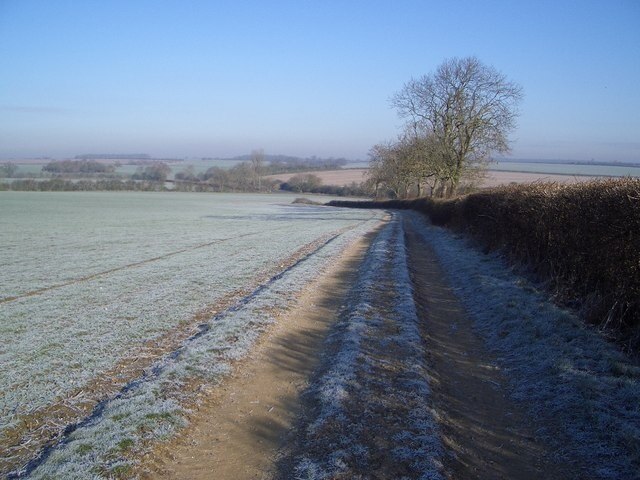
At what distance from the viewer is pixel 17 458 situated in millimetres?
3857

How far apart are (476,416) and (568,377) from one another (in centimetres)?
146

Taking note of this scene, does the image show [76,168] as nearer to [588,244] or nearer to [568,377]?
[588,244]

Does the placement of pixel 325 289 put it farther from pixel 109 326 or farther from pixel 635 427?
pixel 635 427

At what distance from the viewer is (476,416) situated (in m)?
4.71

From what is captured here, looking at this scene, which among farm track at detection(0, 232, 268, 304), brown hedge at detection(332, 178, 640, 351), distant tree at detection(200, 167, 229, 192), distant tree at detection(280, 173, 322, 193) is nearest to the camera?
brown hedge at detection(332, 178, 640, 351)

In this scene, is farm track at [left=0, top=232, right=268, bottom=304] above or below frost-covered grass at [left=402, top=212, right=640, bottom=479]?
below

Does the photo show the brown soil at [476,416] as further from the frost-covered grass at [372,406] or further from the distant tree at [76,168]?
the distant tree at [76,168]

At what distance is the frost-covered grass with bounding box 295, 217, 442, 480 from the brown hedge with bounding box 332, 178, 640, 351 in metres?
3.10

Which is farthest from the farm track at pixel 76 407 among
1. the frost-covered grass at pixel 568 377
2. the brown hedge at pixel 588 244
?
the brown hedge at pixel 588 244

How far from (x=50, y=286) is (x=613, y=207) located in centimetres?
1297

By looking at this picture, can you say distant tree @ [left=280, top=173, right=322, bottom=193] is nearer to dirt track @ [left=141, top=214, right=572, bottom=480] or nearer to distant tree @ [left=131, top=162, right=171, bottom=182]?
distant tree @ [left=131, top=162, right=171, bottom=182]

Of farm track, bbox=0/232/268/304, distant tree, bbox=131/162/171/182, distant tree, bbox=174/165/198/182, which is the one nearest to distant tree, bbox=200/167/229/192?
distant tree, bbox=174/165/198/182

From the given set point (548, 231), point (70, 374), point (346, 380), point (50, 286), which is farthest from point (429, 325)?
point (50, 286)

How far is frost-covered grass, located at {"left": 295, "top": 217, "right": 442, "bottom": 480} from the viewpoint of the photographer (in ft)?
12.1
